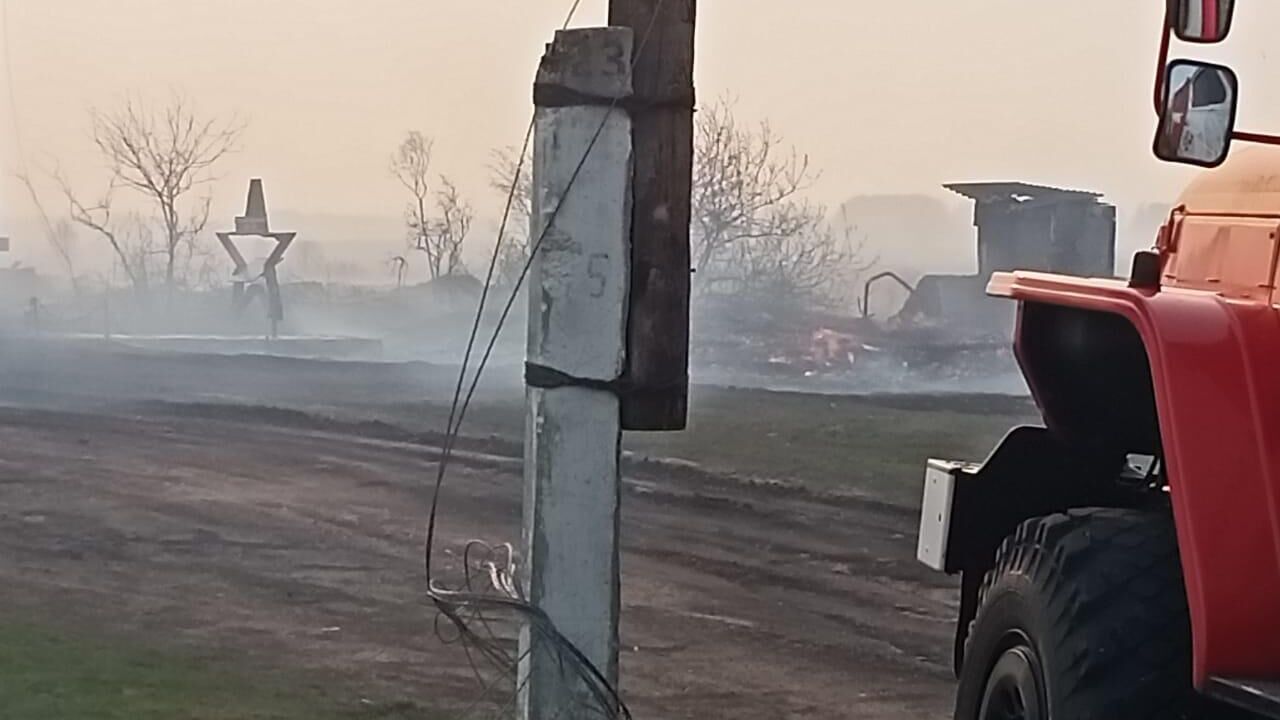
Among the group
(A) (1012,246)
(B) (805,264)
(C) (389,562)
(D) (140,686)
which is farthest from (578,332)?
(B) (805,264)

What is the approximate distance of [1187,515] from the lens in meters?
3.22

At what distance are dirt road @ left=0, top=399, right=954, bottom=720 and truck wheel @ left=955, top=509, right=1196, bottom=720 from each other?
8.80 ft

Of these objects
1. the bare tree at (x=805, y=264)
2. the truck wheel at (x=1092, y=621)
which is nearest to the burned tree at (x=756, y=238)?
A: the bare tree at (x=805, y=264)

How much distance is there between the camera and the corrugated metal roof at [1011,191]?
9.39 metres

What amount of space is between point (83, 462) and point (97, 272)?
1643 mm

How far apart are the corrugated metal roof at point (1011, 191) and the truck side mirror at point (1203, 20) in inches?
243

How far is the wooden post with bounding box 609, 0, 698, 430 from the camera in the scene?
351cm

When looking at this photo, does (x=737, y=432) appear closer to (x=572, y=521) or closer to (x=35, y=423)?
(x=35, y=423)

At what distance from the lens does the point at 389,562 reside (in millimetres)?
8750

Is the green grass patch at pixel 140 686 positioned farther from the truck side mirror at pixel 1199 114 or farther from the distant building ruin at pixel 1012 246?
the distant building ruin at pixel 1012 246

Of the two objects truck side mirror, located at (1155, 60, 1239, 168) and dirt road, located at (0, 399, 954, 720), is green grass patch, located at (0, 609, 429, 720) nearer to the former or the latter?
dirt road, located at (0, 399, 954, 720)

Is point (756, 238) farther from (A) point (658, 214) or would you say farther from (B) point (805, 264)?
(A) point (658, 214)

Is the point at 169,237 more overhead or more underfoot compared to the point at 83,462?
more overhead

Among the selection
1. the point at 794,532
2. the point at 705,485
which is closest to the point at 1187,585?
the point at 794,532
